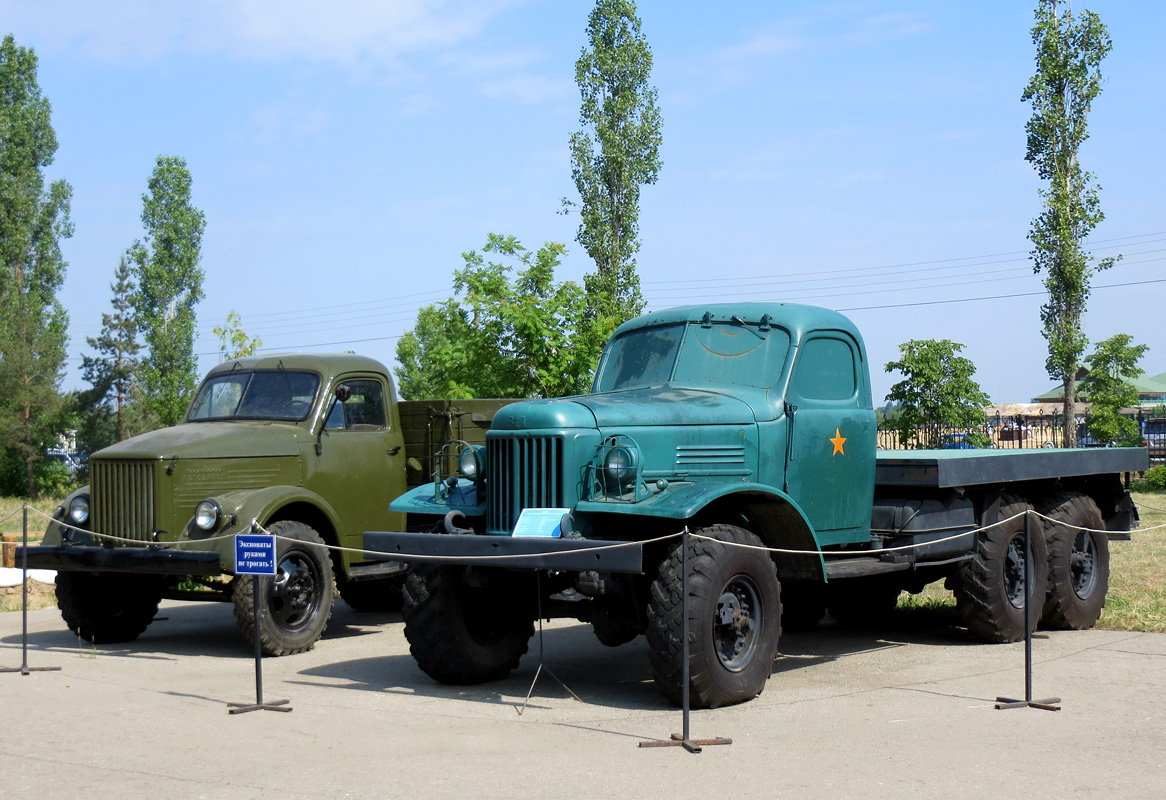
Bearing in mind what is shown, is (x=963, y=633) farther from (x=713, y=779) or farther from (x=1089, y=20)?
(x=1089, y=20)

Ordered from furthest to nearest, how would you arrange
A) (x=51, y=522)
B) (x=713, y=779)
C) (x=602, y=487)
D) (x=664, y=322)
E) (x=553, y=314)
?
1. (x=553, y=314)
2. (x=51, y=522)
3. (x=664, y=322)
4. (x=602, y=487)
5. (x=713, y=779)

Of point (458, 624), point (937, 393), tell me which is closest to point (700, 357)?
point (458, 624)

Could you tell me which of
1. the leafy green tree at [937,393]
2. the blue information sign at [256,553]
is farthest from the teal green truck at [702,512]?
the leafy green tree at [937,393]

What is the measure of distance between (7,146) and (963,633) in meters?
44.5

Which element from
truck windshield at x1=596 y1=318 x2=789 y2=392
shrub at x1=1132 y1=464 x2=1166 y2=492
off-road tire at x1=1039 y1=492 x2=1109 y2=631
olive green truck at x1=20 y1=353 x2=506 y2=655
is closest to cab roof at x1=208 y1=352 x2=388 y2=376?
olive green truck at x1=20 y1=353 x2=506 y2=655

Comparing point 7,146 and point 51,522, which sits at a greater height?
point 7,146

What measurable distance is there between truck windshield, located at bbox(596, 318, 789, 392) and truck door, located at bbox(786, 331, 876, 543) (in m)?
0.21

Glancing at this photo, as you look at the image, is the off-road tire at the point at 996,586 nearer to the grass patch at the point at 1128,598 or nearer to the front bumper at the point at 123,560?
the grass patch at the point at 1128,598

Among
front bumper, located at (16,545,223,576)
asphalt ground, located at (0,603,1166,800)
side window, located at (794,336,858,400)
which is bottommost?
asphalt ground, located at (0,603,1166,800)

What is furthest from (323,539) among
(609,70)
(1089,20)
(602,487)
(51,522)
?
(1089,20)

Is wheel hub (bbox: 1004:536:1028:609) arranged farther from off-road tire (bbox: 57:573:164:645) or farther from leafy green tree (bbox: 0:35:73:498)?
leafy green tree (bbox: 0:35:73:498)

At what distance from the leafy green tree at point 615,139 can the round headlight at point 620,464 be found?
80.0 ft

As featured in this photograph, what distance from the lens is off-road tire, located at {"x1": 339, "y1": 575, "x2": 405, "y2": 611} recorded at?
12.0m

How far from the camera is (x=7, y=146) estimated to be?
149 feet
